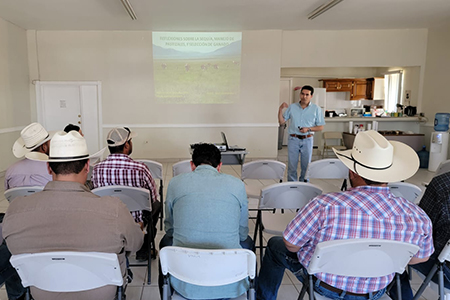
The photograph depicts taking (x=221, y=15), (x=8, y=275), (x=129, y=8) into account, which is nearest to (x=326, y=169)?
(x=8, y=275)

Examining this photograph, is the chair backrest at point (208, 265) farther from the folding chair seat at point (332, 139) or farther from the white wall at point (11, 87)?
the folding chair seat at point (332, 139)

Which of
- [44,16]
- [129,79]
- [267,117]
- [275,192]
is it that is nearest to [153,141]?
[129,79]

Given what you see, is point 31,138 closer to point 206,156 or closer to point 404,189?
point 206,156

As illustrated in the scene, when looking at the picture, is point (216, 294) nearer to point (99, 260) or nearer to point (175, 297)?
point (175, 297)

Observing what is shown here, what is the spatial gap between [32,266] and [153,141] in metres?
6.18

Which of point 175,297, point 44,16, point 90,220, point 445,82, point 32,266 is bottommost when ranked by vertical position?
point 175,297

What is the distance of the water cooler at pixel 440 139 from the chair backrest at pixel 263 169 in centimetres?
449

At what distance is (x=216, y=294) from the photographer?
4.99 ft

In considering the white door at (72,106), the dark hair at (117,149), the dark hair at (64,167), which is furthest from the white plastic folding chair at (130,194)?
the white door at (72,106)

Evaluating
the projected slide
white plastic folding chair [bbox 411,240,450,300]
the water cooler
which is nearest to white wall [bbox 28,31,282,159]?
the projected slide

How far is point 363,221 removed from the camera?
144cm

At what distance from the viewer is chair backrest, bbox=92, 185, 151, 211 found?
227cm

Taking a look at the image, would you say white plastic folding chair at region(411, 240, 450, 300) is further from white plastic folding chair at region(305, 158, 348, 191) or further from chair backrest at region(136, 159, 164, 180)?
chair backrest at region(136, 159, 164, 180)

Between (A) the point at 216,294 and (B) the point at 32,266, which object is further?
(A) the point at 216,294
